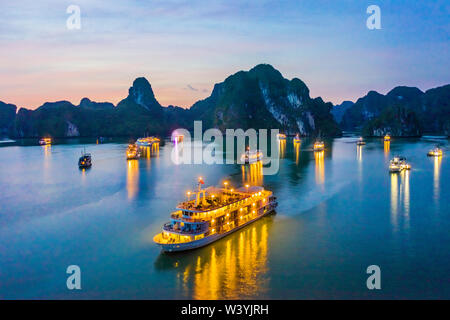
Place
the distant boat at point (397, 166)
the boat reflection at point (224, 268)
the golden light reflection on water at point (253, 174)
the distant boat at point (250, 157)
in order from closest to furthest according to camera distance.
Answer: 1. the boat reflection at point (224, 268)
2. the golden light reflection on water at point (253, 174)
3. the distant boat at point (397, 166)
4. the distant boat at point (250, 157)

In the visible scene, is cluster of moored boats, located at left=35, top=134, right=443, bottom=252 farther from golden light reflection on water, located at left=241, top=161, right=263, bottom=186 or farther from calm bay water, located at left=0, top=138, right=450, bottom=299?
golden light reflection on water, located at left=241, top=161, right=263, bottom=186

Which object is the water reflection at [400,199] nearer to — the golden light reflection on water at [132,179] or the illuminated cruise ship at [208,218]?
the illuminated cruise ship at [208,218]

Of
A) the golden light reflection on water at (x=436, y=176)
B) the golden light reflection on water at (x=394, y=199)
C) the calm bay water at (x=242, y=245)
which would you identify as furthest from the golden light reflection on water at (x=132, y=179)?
the golden light reflection on water at (x=436, y=176)

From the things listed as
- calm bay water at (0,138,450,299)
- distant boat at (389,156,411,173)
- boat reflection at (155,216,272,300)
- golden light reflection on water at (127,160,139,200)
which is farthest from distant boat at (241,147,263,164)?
boat reflection at (155,216,272,300)

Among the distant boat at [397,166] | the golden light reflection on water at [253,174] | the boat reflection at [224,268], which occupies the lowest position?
the boat reflection at [224,268]

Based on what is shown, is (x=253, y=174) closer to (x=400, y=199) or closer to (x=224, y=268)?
(x=400, y=199)

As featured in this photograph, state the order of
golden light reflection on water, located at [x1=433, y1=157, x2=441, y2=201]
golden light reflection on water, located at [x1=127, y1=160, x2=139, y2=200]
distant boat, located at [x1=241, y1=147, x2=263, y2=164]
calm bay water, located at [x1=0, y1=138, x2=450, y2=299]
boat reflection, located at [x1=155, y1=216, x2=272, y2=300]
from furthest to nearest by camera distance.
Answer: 1. distant boat, located at [x1=241, y1=147, x2=263, y2=164]
2. golden light reflection on water, located at [x1=127, y1=160, x2=139, y2=200]
3. golden light reflection on water, located at [x1=433, y1=157, x2=441, y2=201]
4. calm bay water, located at [x1=0, y1=138, x2=450, y2=299]
5. boat reflection, located at [x1=155, y1=216, x2=272, y2=300]

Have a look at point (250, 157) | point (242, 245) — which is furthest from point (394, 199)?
point (250, 157)
